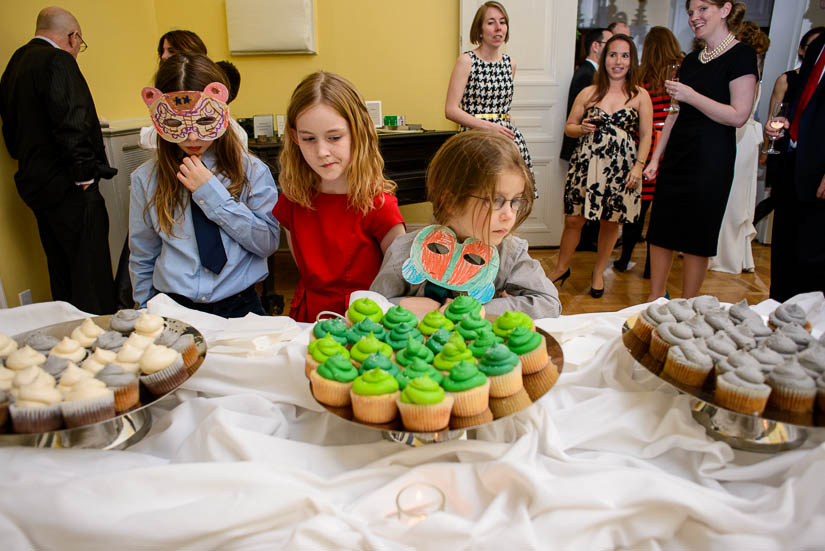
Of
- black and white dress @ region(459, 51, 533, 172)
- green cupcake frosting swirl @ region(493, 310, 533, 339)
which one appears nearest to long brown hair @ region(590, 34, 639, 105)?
black and white dress @ region(459, 51, 533, 172)

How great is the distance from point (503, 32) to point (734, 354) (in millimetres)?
3101

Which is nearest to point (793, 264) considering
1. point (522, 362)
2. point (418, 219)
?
point (522, 362)

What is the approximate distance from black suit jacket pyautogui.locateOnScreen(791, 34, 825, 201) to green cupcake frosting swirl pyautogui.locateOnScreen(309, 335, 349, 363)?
2.14 meters

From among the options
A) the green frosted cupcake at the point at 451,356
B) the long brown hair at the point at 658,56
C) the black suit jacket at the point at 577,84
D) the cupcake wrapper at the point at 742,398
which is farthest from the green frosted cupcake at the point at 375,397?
the black suit jacket at the point at 577,84

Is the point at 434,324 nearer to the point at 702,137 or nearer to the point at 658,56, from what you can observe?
the point at 702,137

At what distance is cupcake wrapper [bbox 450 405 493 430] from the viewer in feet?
2.75

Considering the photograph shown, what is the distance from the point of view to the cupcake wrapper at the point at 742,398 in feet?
2.77

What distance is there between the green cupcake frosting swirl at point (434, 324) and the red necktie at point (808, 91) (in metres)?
2.06

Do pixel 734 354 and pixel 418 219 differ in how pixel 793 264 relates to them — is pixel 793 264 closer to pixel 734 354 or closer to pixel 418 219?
pixel 734 354

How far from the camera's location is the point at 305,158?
1571 millimetres

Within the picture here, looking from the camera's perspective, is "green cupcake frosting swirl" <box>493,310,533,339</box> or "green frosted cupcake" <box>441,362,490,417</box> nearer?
"green frosted cupcake" <box>441,362,490,417</box>

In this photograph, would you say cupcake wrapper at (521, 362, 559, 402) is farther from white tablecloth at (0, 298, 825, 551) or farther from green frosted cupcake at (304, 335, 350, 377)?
green frosted cupcake at (304, 335, 350, 377)

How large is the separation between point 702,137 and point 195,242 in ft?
8.32

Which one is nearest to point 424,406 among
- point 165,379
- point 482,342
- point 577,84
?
point 482,342
